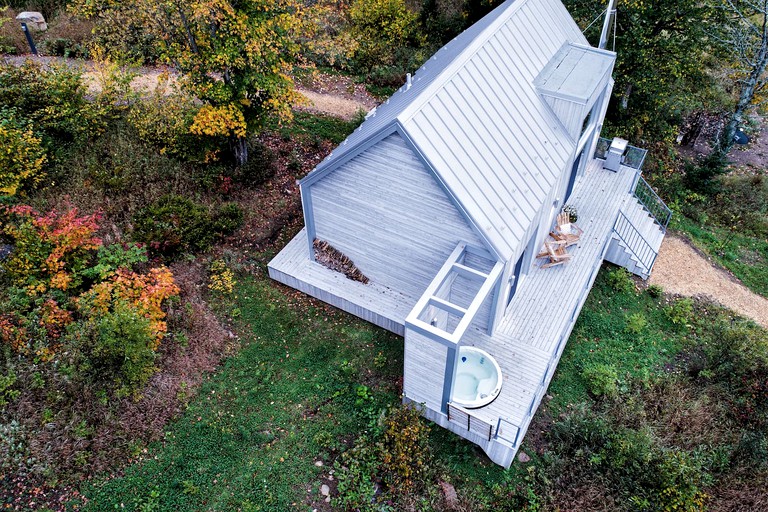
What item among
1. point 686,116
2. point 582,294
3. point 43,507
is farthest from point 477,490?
point 686,116

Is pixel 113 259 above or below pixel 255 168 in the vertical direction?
above

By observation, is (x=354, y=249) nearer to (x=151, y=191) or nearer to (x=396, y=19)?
(x=151, y=191)

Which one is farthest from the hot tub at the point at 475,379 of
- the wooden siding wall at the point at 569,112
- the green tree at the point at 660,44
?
the green tree at the point at 660,44

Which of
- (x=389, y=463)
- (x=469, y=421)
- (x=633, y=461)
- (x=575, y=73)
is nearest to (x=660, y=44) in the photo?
(x=575, y=73)

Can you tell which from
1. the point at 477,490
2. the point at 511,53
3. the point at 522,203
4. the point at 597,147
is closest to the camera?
the point at 477,490

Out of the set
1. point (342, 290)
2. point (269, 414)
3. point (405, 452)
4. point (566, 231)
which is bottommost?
point (269, 414)

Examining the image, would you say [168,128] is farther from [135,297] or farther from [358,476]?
[358,476]
